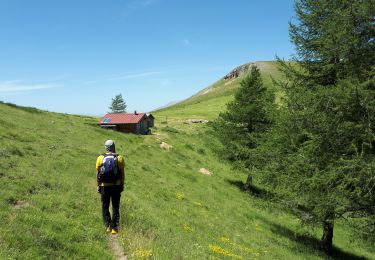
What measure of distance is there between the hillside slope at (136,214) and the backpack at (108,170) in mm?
1528

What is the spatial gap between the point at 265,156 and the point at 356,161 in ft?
22.7

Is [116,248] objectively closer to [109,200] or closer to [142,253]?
[142,253]

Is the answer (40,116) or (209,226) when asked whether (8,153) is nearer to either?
(209,226)

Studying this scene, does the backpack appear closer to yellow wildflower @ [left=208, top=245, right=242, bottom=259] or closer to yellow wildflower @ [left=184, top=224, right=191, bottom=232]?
yellow wildflower @ [left=208, top=245, right=242, bottom=259]

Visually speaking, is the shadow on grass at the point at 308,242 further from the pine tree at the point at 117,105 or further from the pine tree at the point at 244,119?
the pine tree at the point at 117,105

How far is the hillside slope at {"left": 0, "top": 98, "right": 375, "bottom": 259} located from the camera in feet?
32.3

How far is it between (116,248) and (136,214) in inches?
147

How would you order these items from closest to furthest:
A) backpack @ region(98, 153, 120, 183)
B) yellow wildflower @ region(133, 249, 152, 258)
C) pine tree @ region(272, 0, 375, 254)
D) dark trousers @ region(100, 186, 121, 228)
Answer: yellow wildflower @ region(133, 249, 152, 258), backpack @ region(98, 153, 120, 183), dark trousers @ region(100, 186, 121, 228), pine tree @ region(272, 0, 375, 254)

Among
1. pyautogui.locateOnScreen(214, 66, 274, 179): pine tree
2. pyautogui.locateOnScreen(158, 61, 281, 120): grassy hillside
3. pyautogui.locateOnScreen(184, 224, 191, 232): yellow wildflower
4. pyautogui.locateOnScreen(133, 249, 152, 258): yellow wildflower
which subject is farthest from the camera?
pyautogui.locateOnScreen(158, 61, 281, 120): grassy hillside

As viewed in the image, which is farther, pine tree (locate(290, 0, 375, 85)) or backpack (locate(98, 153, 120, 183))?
pine tree (locate(290, 0, 375, 85))

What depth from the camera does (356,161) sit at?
44.6ft

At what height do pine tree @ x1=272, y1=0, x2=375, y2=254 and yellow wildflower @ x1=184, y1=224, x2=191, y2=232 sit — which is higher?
pine tree @ x1=272, y1=0, x2=375, y2=254

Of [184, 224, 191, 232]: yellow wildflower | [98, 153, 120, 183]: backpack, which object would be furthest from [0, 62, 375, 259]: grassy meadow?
[98, 153, 120, 183]: backpack

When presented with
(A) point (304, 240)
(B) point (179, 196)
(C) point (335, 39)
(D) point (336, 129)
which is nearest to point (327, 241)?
(A) point (304, 240)
